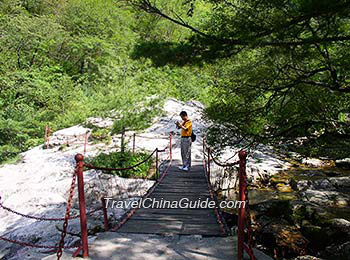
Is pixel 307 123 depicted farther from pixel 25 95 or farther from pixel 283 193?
pixel 25 95

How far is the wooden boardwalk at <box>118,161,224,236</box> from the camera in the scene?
4426 mm

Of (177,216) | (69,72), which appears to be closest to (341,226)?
(177,216)

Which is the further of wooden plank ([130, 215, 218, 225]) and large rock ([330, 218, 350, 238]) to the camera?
large rock ([330, 218, 350, 238])

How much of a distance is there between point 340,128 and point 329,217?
3.46 metres

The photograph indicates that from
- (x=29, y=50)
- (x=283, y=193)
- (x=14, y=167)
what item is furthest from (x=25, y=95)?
(x=283, y=193)

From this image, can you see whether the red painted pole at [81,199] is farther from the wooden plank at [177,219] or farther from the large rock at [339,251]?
the large rock at [339,251]

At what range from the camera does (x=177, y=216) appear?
203 inches

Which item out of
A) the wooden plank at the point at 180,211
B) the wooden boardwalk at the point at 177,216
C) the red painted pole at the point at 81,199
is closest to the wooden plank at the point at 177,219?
the wooden boardwalk at the point at 177,216

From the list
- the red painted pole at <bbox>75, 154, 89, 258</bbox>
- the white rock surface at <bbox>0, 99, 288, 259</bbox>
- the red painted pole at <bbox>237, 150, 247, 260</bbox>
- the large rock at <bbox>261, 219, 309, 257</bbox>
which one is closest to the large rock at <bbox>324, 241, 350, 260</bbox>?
the large rock at <bbox>261, 219, 309, 257</bbox>

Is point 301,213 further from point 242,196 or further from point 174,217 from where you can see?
point 242,196

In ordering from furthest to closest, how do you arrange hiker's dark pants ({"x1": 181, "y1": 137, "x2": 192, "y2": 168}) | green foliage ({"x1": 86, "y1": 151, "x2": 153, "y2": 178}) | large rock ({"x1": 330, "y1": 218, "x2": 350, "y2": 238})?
green foliage ({"x1": 86, "y1": 151, "x2": 153, "y2": 178}) → hiker's dark pants ({"x1": 181, "y1": 137, "x2": 192, "y2": 168}) → large rock ({"x1": 330, "y1": 218, "x2": 350, "y2": 238})

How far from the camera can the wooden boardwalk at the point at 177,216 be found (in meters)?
4.43

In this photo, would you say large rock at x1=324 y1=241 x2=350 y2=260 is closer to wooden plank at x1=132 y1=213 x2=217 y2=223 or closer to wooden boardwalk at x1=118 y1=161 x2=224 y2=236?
wooden boardwalk at x1=118 y1=161 x2=224 y2=236

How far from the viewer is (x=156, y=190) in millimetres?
6863
